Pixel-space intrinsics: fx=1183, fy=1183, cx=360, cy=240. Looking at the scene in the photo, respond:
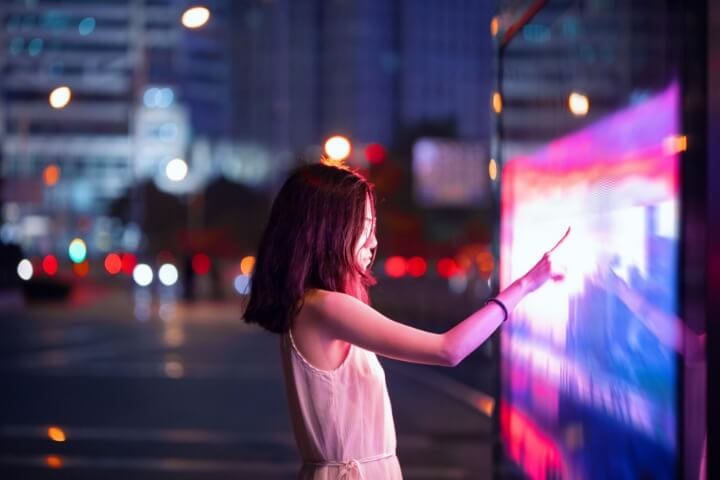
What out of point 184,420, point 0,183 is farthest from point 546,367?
point 0,183

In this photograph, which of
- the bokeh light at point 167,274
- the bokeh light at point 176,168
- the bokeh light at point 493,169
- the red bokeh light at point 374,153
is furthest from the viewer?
the bokeh light at point 176,168

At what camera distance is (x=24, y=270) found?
121ft

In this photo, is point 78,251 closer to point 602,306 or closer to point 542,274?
point 602,306

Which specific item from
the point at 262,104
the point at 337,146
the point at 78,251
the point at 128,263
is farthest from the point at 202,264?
the point at 262,104

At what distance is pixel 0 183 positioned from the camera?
121ft

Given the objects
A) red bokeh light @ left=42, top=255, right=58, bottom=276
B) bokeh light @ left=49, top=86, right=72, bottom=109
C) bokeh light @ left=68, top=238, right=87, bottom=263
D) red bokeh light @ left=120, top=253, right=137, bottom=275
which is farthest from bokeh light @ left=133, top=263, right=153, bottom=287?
bokeh light @ left=49, top=86, right=72, bottom=109

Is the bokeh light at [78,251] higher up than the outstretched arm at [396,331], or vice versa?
the outstretched arm at [396,331]

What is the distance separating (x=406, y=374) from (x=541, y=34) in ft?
42.3

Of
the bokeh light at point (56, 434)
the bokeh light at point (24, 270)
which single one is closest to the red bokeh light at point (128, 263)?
the bokeh light at point (24, 270)

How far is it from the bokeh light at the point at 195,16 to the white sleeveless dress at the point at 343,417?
3602mm

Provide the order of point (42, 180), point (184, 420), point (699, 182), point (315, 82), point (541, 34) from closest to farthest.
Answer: point (699, 182) → point (541, 34) → point (184, 420) → point (42, 180) → point (315, 82)

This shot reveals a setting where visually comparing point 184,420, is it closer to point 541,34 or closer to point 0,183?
point 541,34

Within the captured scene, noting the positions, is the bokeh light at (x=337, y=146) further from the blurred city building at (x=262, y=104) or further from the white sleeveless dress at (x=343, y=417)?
the blurred city building at (x=262, y=104)

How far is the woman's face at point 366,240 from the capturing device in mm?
3084
